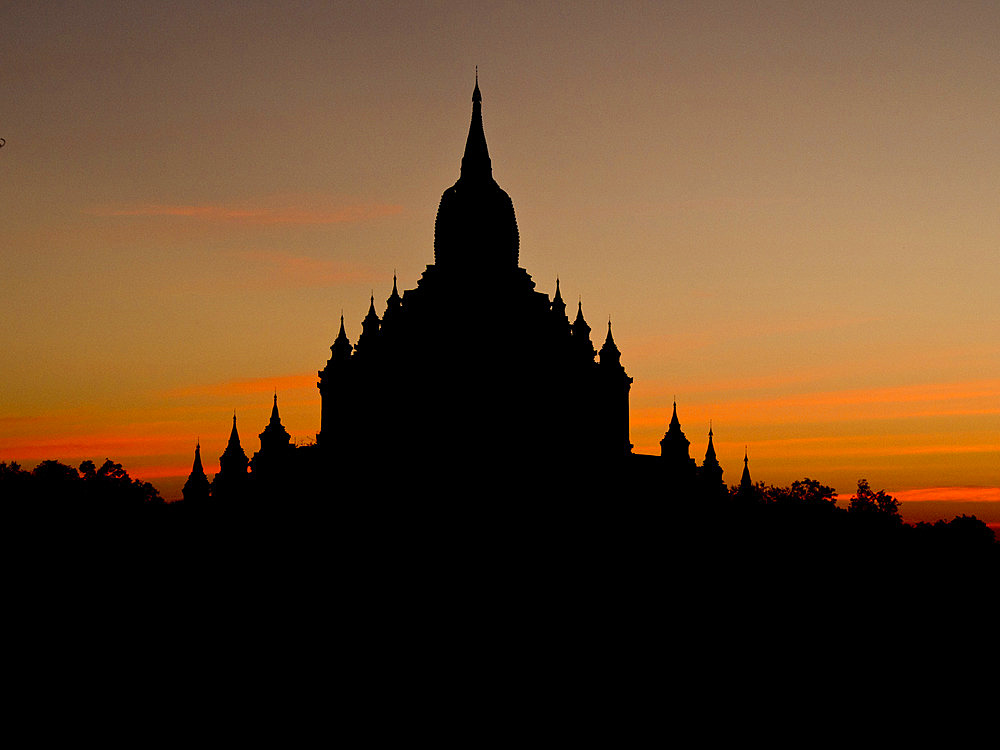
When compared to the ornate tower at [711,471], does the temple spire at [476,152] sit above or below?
above

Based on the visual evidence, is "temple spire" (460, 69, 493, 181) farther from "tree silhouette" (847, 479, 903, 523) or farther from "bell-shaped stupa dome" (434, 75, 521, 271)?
"tree silhouette" (847, 479, 903, 523)

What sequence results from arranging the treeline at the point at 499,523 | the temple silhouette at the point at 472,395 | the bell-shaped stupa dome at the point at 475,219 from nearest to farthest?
the treeline at the point at 499,523
the temple silhouette at the point at 472,395
the bell-shaped stupa dome at the point at 475,219

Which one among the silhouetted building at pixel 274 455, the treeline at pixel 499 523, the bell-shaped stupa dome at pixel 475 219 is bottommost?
the treeline at pixel 499 523

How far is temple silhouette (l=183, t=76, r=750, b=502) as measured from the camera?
7569 centimetres

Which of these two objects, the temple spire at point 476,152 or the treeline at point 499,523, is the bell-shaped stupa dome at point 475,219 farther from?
the treeline at point 499,523

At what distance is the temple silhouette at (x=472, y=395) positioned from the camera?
7569 centimetres

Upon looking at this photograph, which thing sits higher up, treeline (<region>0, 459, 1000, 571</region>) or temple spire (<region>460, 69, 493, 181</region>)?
temple spire (<region>460, 69, 493, 181</region>)

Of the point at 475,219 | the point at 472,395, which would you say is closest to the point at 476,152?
the point at 475,219

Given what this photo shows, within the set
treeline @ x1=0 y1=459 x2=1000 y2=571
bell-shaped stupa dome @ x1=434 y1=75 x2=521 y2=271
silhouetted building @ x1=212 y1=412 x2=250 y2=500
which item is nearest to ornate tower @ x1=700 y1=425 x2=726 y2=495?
treeline @ x1=0 y1=459 x2=1000 y2=571

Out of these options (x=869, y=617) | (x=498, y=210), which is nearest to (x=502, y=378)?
(x=498, y=210)

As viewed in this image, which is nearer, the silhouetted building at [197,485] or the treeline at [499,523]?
the treeline at [499,523]

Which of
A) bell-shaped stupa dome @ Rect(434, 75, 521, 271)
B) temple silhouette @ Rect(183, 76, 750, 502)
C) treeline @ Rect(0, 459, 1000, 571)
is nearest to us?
treeline @ Rect(0, 459, 1000, 571)

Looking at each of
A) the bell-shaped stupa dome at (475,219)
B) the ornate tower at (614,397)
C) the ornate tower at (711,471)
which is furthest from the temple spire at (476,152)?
the ornate tower at (711,471)

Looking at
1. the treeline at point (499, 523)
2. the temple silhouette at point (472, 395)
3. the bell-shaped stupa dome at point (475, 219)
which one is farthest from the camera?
the bell-shaped stupa dome at point (475, 219)
